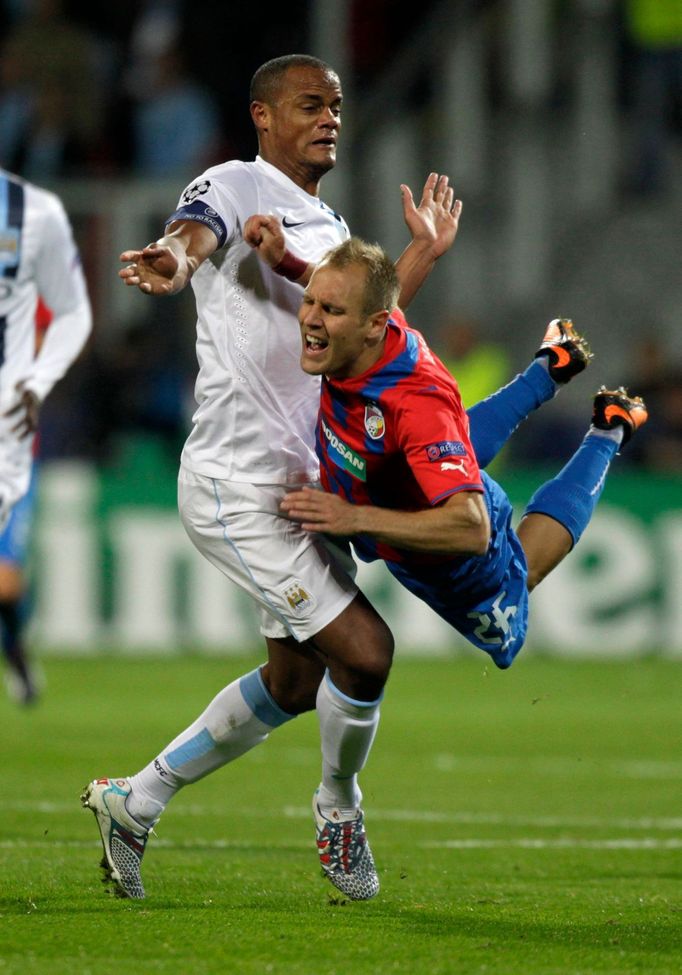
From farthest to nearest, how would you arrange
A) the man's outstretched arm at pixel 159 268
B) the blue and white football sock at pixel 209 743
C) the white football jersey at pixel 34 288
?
the white football jersey at pixel 34 288 → the blue and white football sock at pixel 209 743 → the man's outstretched arm at pixel 159 268

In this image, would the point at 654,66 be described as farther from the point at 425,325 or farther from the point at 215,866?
the point at 215,866

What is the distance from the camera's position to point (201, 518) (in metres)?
5.46

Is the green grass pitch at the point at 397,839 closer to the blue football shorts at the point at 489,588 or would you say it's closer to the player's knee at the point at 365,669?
the blue football shorts at the point at 489,588

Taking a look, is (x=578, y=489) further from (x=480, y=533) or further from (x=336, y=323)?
(x=336, y=323)

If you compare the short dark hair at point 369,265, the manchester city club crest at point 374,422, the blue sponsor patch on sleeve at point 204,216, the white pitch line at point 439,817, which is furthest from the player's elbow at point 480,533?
the white pitch line at point 439,817

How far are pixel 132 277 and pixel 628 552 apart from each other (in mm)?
8992

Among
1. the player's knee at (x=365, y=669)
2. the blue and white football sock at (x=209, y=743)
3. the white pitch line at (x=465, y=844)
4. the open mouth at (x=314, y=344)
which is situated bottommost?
the white pitch line at (x=465, y=844)

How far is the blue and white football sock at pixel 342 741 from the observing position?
5309 mm

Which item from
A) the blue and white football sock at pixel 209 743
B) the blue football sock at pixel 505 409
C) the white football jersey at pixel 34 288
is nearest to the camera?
the blue and white football sock at pixel 209 743

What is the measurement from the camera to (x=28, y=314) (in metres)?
7.34

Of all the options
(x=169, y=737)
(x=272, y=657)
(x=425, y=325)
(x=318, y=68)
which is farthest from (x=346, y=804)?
(x=425, y=325)

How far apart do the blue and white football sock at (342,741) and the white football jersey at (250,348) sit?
0.65 metres

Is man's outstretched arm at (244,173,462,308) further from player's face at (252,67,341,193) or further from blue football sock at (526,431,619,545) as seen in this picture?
blue football sock at (526,431,619,545)

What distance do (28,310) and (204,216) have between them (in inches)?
92.9
